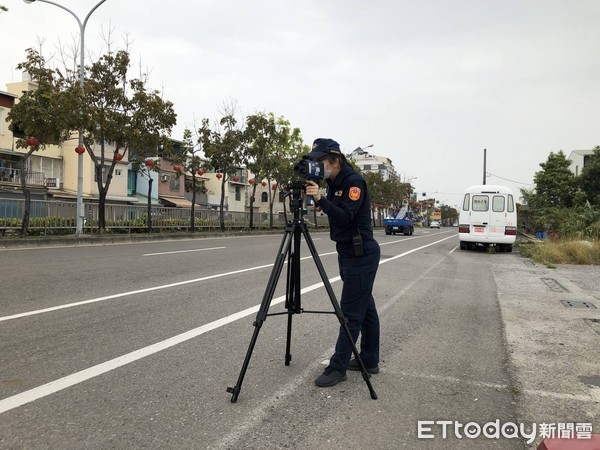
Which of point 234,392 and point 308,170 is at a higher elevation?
point 308,170

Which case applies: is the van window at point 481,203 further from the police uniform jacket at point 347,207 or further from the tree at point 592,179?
the tree at point 592,179

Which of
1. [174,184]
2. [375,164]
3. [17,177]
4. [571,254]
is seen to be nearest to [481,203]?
[571,254]

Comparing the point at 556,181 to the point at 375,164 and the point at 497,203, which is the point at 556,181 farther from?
the point at 375,164

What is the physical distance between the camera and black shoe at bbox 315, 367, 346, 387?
349 cm

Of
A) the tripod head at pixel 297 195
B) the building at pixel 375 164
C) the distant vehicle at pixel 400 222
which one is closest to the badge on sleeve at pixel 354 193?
the tripod head at pixel 297 195

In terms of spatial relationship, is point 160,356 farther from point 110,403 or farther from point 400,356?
point 400,356

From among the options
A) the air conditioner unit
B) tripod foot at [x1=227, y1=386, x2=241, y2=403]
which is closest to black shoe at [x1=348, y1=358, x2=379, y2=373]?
tripod foot at [x1=227, y1=386, x2=241, y2=403]

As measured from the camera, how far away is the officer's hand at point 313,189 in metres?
3.24

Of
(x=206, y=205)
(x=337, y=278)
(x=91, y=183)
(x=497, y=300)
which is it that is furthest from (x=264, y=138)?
(x=497, y=300)

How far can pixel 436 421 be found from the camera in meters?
3.01

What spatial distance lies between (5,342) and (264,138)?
94.8ft

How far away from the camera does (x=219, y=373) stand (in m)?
3.72

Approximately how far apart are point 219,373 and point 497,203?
A: 1678 cm

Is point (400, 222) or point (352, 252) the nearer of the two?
point (352, 252)
